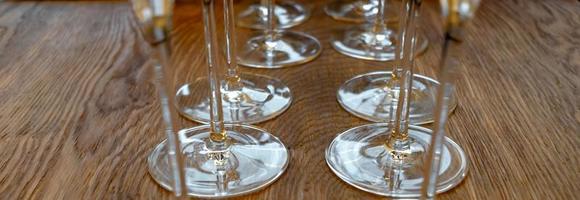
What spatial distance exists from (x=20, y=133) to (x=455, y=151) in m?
0.35

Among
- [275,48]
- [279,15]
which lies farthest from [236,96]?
[279,15]

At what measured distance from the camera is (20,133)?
0.58 meters

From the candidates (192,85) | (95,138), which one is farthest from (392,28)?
(95,138)

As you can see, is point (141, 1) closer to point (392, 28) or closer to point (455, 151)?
point (455, 151)

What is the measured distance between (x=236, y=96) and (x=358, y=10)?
10.3 inches

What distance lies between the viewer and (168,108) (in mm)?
432

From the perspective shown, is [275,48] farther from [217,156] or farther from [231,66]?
[217,156]

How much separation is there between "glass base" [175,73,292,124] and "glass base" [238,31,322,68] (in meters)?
0.03

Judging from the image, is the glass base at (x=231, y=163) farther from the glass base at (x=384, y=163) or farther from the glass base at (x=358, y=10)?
the glass base at (x=358, y=10)

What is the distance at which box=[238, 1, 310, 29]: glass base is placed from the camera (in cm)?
83

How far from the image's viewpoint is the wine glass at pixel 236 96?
0.63 meters

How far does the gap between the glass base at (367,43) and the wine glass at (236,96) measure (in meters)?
0.11

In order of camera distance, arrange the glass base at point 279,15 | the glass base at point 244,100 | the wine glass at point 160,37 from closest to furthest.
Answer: the wine glass at point 160,37 < the glass base at point 244,100 < the glass base at point 279,15

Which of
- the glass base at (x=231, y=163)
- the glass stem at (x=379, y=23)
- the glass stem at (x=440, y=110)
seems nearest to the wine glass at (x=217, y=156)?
the glass base at (x=231, y=163)
